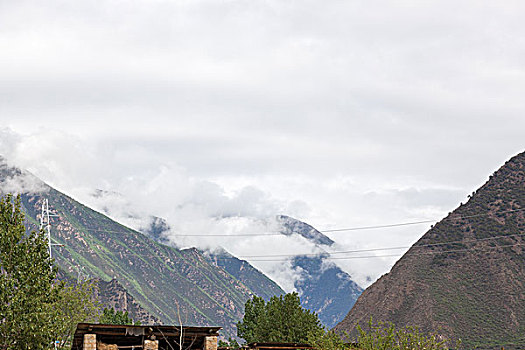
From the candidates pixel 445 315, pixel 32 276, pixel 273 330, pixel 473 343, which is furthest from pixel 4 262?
pixel 445 315

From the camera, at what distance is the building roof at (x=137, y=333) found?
36.9 meters

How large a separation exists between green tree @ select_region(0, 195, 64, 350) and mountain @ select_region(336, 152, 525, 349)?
89.1 meters

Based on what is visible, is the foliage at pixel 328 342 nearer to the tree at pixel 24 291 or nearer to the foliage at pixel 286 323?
the tree at pixel 24 291

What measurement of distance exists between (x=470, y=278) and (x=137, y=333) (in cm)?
11549

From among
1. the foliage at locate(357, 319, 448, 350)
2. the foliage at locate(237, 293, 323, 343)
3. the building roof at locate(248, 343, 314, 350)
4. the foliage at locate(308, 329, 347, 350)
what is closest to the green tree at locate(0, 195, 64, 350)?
the building roof at locate(248, 343, 314, 350)

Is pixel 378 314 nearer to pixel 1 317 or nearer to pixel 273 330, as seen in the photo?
pixel 273 330

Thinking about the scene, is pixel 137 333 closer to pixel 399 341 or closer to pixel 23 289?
pixel 23 289

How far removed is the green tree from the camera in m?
41.0

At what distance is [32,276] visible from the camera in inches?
1697

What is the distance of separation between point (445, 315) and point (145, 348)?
10427 centimetres

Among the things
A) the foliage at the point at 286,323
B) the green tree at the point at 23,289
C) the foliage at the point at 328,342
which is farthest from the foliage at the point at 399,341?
the foliage at the point at 286,323

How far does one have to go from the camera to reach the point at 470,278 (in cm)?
13988

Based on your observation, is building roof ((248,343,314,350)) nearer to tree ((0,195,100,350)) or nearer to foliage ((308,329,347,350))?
foliage ((308,329,347,350))

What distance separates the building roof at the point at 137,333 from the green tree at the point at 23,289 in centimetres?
360
